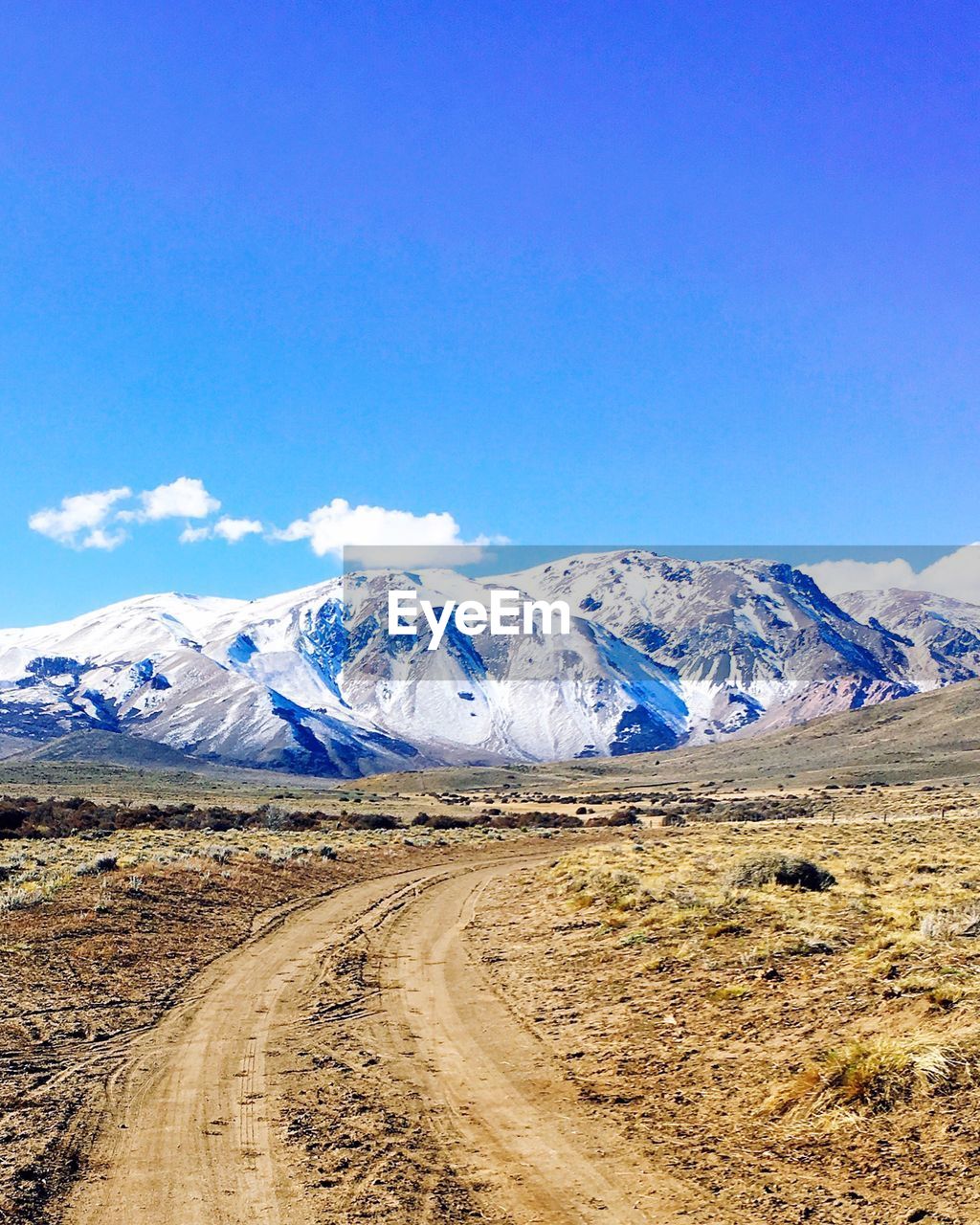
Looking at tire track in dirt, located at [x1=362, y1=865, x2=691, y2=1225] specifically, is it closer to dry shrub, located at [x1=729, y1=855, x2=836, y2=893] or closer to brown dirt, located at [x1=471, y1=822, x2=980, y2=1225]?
brown dirt, located at [x1=471, y1=822, x2=980, y2=1225]

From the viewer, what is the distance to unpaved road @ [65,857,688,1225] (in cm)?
711

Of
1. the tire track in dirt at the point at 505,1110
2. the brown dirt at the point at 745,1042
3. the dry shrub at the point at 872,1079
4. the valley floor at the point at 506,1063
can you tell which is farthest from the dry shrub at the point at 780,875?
the dry shrub at the point at 872,1079

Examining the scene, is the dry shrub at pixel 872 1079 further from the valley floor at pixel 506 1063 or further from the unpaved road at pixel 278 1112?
the unpaved road at pixel 278 1112

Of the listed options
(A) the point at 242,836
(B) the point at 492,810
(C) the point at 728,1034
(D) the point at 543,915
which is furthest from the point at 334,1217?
(B) the point at 492,810

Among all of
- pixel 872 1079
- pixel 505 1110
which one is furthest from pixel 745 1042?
pixel 505 1110

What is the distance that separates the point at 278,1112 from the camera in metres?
9.05

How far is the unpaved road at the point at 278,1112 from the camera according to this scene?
280 inches

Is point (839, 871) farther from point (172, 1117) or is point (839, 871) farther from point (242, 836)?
point (242, 836)

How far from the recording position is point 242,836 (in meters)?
45.0

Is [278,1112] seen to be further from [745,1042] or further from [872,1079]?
[872,1079]

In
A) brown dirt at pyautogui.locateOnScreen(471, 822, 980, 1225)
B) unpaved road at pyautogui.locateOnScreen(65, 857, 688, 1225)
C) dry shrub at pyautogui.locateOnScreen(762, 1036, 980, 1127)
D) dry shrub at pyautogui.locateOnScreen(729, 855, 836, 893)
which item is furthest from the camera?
dry shrub at pyautogui.locateOnScreen(729, 855, 836, 893)

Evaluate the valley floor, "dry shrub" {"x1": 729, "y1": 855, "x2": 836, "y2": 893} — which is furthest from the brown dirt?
"dry shrub" {"x1": 729, "y1": 855, "x2": 836, "y2": 893}

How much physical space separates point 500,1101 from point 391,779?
161 metres

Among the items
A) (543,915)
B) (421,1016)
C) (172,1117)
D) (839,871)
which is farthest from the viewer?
(839,871)
